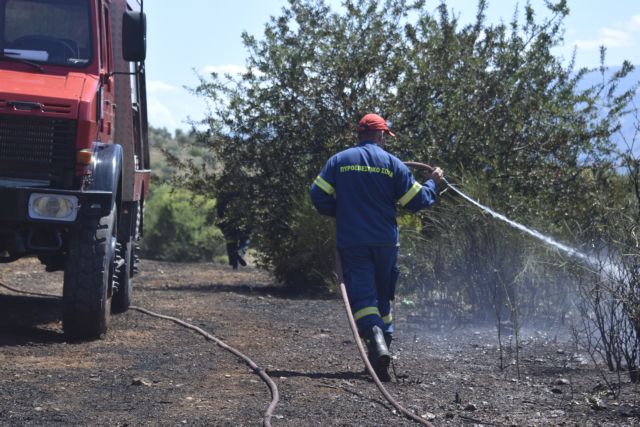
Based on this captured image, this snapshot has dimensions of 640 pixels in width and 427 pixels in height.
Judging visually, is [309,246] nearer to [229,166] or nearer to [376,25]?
→ [229,166]

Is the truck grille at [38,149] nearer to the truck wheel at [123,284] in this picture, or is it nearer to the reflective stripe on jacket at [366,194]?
the reflective stripe on jacket at [366,194]

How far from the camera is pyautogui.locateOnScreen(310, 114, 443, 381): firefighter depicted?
25.5ft

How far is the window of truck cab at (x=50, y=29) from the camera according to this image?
8.87 m

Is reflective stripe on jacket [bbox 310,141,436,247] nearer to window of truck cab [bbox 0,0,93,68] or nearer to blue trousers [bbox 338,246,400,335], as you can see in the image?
blue trousers [bbox 338,246,400,335]

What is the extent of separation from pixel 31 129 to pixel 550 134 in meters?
7.79

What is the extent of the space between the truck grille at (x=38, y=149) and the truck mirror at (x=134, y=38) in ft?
2.88

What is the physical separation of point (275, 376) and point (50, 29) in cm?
369

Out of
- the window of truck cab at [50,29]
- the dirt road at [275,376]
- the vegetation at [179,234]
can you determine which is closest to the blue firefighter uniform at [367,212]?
the dirt road at [275,376]

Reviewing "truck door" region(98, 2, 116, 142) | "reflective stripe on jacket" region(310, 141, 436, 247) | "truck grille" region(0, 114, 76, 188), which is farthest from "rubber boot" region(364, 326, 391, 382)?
"truck door" region(98, 2, 116, 142)

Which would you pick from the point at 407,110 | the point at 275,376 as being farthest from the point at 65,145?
the point at 407,110

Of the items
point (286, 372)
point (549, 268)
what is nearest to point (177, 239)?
point (549, 268)

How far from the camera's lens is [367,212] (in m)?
7.80

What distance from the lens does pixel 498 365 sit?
8219 millimetres

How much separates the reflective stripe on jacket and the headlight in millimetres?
1848
